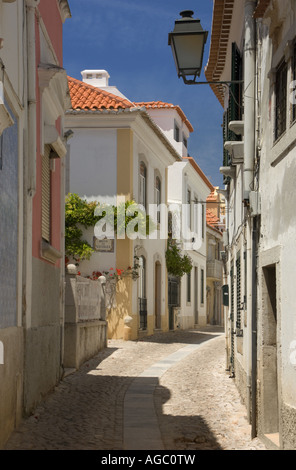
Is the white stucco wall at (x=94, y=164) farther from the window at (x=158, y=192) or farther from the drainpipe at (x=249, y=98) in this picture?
the drainpipe at (x=249, y=98)

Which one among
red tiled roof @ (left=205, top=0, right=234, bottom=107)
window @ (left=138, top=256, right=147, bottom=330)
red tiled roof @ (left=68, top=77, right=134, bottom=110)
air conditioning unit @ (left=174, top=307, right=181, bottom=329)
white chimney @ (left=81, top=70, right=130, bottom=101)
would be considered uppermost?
white chimney @ (left=81, top=70, right=130, bottom=101)

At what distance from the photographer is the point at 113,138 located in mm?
22125

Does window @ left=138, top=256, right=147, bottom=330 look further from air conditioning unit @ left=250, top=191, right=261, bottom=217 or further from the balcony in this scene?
the balcony

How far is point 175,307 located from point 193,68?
21919 millimetres

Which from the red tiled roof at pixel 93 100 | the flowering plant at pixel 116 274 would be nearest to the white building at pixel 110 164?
the red tiled roof at pixel 93 100

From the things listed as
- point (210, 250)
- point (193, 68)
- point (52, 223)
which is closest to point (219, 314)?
point (210, 250)

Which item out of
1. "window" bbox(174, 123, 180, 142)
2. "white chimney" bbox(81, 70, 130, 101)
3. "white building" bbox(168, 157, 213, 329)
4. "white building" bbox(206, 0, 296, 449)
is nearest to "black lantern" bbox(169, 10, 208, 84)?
"white building" bbox(206, 0, 296, 449)

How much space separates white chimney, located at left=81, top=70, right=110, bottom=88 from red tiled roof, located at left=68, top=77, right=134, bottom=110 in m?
6.40

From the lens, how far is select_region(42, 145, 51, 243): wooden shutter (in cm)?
1177

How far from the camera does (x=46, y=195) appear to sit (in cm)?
1210

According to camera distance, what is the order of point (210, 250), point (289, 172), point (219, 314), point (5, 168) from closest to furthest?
1. point (289, 172)
2. point (5, 168)
3. point (210, 250)
4. point (219, 314)

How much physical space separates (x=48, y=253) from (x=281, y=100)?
4986 millimetres

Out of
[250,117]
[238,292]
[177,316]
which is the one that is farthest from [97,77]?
[250,117]
